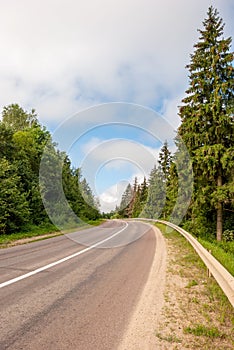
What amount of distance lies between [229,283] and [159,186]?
4910 centimetres

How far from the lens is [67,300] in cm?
468

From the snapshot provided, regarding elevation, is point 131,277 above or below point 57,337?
above

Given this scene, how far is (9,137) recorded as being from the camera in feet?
75.5

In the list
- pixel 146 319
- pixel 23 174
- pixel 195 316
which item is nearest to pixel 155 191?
pixel 23 174

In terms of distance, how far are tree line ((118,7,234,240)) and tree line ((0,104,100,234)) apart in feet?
34.5

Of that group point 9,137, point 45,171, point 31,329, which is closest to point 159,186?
point 45,171

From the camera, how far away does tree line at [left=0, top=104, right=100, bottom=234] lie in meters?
16.7

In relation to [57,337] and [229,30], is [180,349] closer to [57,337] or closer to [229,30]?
[57,337]

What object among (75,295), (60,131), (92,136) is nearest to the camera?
(75,295)

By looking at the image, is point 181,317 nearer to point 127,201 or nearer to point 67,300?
point 67,300

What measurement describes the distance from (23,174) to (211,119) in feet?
49.8

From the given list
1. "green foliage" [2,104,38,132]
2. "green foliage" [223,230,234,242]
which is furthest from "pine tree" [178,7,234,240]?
"green foliage" [2,104,38,132]

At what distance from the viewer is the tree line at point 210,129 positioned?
1554 centimetres

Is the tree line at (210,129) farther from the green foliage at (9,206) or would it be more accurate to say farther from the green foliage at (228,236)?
the green foliage at (9,206)
